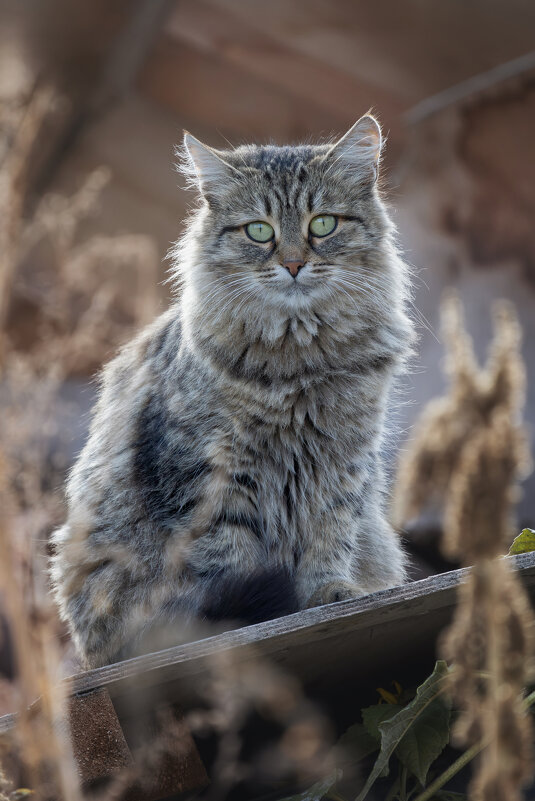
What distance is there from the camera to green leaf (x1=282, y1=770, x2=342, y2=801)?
4.85ft

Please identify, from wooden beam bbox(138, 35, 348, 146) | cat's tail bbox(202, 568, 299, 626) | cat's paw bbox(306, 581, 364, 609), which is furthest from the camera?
wooden beam bbox(138, 35, 348, 146)

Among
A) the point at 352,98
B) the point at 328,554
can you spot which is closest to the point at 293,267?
the point at 328,554

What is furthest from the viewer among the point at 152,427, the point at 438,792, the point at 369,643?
the point at 152,427

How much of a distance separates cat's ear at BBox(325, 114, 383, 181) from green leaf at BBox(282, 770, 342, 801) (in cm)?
176

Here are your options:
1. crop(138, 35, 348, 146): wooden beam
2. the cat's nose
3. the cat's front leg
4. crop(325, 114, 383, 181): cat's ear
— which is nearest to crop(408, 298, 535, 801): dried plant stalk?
the cat's front leg

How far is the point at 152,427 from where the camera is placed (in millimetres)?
2477

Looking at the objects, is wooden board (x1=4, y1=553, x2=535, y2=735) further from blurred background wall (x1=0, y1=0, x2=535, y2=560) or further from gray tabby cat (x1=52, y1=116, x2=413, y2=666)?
blurred background wall (x1=0, y1=0, x2=535, y2=560)

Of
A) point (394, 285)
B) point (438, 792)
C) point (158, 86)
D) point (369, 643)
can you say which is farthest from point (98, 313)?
point (158, 86)

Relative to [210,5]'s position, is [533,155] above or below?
below

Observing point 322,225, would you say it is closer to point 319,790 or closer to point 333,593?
point 333,593

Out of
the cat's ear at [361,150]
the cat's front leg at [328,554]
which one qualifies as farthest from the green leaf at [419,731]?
the cat's ear at [361,150]

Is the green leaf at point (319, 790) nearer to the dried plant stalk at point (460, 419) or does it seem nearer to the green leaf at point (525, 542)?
the green leaf at point (525, 542)

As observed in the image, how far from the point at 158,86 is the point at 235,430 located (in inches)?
154

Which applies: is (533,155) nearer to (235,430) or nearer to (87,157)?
(87,157)
